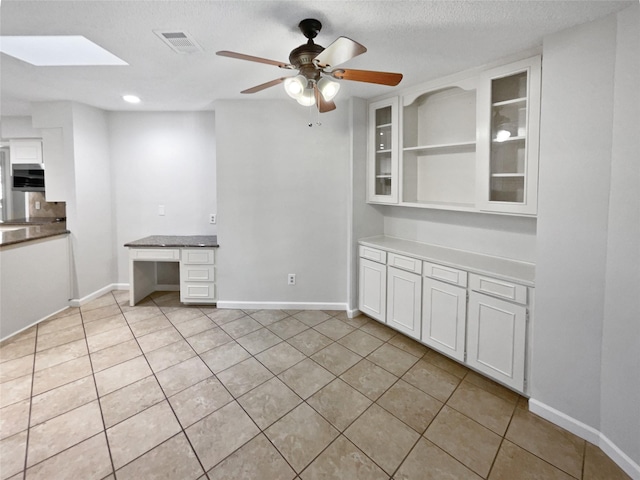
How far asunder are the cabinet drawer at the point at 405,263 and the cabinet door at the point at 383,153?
1.98 ft

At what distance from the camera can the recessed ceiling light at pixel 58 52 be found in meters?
2.40

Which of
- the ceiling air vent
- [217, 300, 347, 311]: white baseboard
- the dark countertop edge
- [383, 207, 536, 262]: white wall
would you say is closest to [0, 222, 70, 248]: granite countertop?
the dark countertop edge

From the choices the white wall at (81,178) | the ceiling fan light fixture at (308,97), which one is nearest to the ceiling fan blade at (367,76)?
the ceiling fan light fixture at (308,97)

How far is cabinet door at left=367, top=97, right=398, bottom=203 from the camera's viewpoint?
321 centimetres

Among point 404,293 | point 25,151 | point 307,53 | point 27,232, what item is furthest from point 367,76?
point 25,151

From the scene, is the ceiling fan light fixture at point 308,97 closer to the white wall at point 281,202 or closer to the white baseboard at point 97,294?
the white wall at point 281,202

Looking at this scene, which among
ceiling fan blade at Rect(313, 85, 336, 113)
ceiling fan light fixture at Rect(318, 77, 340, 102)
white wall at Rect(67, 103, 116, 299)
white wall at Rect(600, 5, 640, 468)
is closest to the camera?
white wall at Rect(600, 5, 640, 468)

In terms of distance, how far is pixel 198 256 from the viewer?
3.81 m

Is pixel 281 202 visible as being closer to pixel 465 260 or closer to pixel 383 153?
pixel 383 153

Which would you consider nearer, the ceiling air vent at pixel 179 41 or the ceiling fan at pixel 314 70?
the ceiling fan at pixel 314 70

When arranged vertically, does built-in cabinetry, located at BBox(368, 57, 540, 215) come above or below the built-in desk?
above

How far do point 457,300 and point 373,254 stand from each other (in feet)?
3.28

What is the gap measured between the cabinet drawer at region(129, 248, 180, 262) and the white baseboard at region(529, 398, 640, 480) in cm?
372

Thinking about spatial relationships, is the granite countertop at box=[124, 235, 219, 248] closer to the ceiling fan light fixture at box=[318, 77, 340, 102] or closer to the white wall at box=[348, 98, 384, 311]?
the white wall at box=[348, 98, 384, 311]
